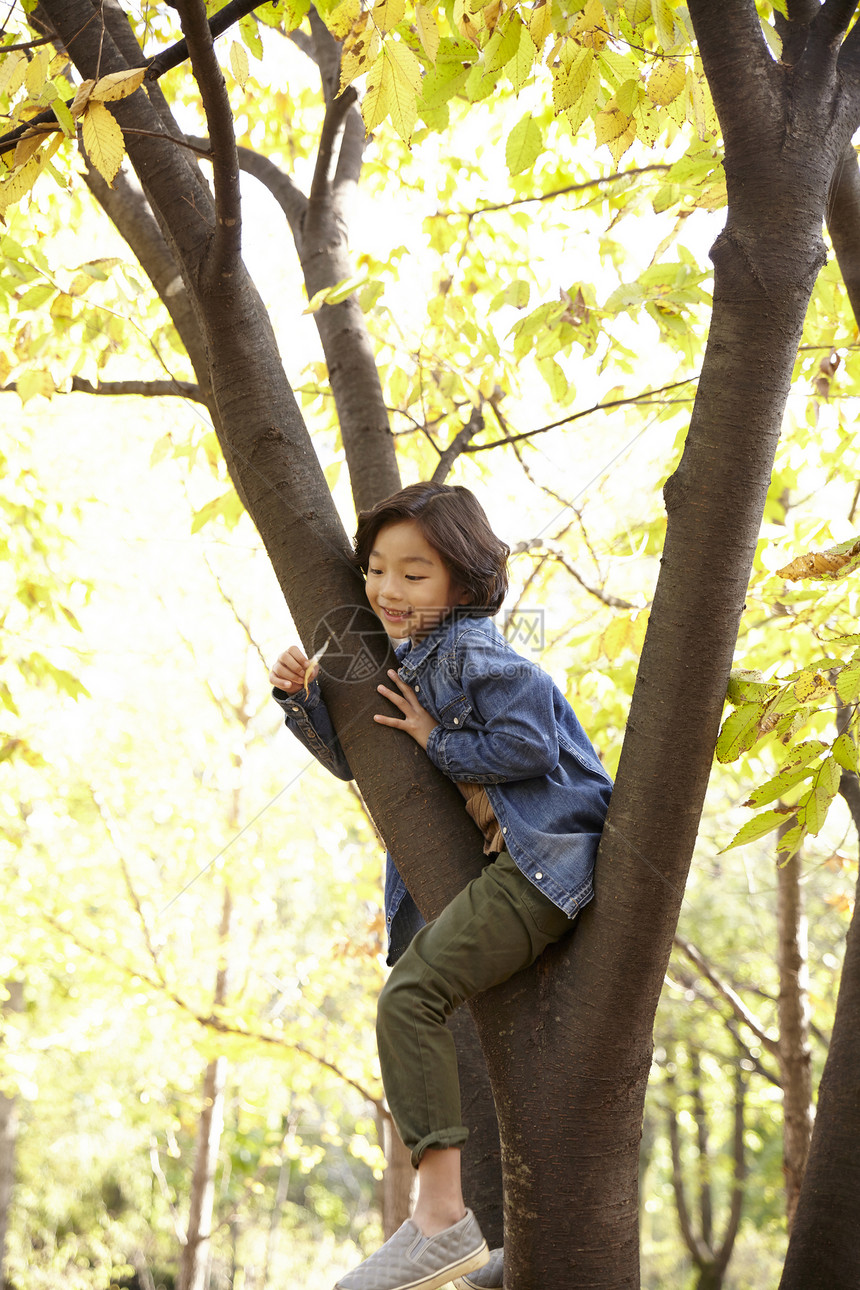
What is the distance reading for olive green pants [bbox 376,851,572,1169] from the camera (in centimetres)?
141

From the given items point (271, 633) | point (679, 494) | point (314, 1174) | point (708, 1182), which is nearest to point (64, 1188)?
point (314, 1174)

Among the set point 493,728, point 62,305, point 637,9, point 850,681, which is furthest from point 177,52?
point 850,681

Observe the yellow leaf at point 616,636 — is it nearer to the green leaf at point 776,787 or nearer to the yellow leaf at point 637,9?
the green leaf at point 776,787

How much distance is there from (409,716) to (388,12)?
110cm

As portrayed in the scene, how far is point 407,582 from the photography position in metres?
1.80

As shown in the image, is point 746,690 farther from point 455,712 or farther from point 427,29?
point 427,29

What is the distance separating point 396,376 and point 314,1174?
71.8 ft

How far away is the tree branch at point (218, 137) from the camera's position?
129cm

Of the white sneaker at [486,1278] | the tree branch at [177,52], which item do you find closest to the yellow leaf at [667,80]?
the tree branch at [177,52]

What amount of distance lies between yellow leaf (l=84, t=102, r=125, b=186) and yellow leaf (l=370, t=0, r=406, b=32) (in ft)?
1.43

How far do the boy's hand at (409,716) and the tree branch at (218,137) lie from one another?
805 millimetres

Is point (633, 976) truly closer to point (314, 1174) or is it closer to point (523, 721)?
point (523, 721)

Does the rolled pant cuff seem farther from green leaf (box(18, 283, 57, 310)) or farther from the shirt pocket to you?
green leaf (box(18, 283, 57, 310))

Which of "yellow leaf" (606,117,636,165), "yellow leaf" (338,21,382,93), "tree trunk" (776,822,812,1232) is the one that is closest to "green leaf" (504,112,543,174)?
"yellow leaf" (606,117,636,165)
